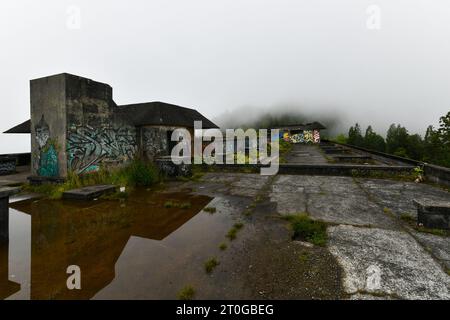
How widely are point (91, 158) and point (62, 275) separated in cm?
633

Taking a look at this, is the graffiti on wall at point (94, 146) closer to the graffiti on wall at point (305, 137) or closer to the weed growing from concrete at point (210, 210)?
the weed growing from concrete at point (210, 210)

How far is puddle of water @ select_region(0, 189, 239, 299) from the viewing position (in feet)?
7.40

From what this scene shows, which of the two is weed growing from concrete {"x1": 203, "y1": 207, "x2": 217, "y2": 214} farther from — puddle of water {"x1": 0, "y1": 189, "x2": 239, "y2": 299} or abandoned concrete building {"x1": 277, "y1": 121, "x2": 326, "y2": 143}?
abandoned concrete building {"x1": 277, "y1": 121, "x2": 326, "y2": 143}

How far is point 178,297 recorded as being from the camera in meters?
2.09

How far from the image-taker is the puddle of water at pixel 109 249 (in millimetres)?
2256

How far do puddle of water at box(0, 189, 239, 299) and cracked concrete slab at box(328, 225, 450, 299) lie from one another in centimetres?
177

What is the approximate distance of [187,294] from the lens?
210 cm

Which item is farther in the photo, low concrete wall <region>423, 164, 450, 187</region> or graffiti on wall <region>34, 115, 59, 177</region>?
graffiti on wall <region>34, 115, 59, 177</region>

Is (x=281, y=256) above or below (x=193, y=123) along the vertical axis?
below

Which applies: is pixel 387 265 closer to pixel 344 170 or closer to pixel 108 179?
pixel 344 170

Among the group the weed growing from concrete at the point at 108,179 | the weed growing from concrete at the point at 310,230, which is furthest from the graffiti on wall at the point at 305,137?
the weed growing from concrete at the point at 310,230

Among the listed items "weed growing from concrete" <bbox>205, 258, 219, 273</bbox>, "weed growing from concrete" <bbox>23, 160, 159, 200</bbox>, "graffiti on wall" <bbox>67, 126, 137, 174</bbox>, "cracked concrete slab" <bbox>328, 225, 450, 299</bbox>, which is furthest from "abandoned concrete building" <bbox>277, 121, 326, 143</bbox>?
"weed growing from concrete" <bbox>205, 258, 219, 273</bbox>
